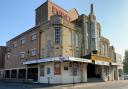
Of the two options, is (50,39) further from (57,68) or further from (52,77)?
(52,77)

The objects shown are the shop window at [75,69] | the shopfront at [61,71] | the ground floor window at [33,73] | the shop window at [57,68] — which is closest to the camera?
the shopfront at [61,71]

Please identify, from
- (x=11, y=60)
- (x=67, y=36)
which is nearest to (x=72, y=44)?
(x=67, y=36)

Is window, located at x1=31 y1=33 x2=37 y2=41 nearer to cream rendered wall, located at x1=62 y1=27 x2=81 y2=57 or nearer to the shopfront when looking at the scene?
the shopfront

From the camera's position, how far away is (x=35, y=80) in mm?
36625

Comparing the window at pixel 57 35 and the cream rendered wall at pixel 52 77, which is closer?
the cream rendered wall at pixel 52 77

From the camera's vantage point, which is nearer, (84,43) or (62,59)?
(62,59)

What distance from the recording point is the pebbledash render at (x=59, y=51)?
3203cm

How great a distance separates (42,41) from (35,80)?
731cm

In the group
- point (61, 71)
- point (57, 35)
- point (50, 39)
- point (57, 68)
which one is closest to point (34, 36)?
point (50, 39)

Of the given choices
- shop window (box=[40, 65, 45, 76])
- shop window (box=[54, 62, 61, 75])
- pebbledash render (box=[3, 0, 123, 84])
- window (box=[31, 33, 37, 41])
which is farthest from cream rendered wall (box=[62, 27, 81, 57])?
window (box=[31, 33, 37, 41])

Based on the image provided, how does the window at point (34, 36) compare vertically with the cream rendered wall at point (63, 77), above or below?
above

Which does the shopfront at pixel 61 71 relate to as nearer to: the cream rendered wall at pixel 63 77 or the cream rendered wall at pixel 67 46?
the cream rendered wall at pixel 63 77

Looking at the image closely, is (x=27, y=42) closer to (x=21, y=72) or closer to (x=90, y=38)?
(x=21, y=72)

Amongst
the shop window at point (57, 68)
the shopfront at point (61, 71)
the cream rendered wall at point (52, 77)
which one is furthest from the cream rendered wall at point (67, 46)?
the cream rendered wall at point (52, 77)
